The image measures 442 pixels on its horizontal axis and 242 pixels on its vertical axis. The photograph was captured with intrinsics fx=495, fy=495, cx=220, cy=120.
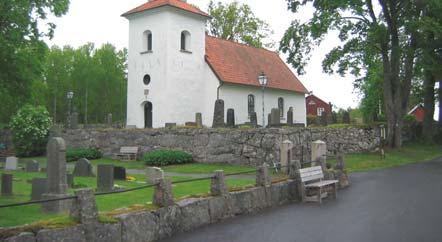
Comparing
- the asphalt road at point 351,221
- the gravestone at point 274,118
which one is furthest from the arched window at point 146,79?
the asphalt road at point 351,221

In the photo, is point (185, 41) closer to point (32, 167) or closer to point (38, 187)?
point (32, 167)

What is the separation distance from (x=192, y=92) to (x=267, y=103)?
25.7 feet

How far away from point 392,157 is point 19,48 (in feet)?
68.3

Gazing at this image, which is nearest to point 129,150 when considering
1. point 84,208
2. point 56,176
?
point 56,176

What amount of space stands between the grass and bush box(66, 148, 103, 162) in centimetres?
1414

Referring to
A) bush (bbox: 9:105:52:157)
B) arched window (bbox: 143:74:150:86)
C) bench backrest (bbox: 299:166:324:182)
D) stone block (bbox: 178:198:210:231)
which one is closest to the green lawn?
stone block (bbox: 178:198:210:231)

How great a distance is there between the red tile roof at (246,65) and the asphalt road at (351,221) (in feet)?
68.2

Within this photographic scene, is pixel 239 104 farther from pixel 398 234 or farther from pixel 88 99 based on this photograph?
pixel 88 99

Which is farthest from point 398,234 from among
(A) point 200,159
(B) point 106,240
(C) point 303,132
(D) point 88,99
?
(D) point 88,99

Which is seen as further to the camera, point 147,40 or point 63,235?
point 147,40

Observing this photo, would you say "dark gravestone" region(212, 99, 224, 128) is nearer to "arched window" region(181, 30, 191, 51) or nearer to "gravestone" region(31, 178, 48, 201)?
"arched window" region(181, 30, 191, 51)

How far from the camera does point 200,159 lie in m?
25.2

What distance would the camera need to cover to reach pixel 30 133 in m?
34.2

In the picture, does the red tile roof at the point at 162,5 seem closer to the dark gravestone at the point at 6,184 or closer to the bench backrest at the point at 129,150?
the bench backrest at the point at 129,150
